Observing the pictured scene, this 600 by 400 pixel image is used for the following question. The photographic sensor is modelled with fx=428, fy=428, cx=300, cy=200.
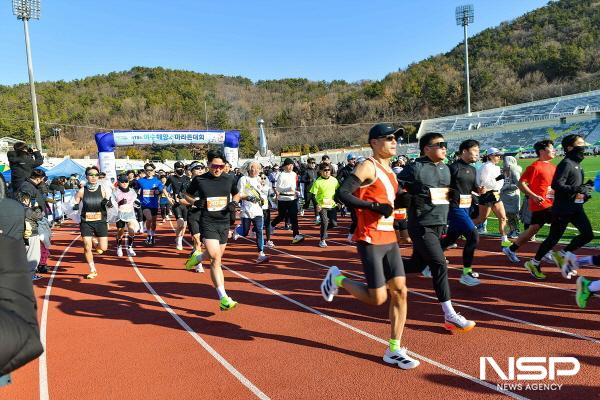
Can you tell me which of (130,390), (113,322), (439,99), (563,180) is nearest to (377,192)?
(130,390)

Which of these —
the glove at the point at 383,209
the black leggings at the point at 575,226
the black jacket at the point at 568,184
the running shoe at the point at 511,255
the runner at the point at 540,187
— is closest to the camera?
the glove at the point at 383,209

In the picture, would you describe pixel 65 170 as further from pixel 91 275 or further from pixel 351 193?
pixel 351 193

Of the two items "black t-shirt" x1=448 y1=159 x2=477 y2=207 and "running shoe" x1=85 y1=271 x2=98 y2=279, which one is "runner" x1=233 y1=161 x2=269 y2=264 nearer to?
"running shoe" x1=85 y1=271 x2=98 y2=279

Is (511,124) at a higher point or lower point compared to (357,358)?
higher

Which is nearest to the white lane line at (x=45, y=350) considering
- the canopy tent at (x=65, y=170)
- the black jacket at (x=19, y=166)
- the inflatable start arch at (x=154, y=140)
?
the black jacket at (x=19, y=166)

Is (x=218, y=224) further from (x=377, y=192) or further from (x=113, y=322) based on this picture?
(x=377, y=192)

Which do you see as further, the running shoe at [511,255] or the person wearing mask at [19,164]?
the person wearing mask at [19,164]

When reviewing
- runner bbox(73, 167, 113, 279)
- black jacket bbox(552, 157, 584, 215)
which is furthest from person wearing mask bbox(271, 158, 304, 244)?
black jacket bbox(552, 157, 584, 215)

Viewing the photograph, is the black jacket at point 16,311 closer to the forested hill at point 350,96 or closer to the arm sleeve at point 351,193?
the arm sleeve at point 351,193

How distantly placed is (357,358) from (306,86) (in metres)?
118

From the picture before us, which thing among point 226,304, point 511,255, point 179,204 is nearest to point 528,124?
point 511,255

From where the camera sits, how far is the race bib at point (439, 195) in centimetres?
459

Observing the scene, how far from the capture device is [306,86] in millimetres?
117750

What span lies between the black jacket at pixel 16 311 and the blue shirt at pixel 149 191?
949 cm
